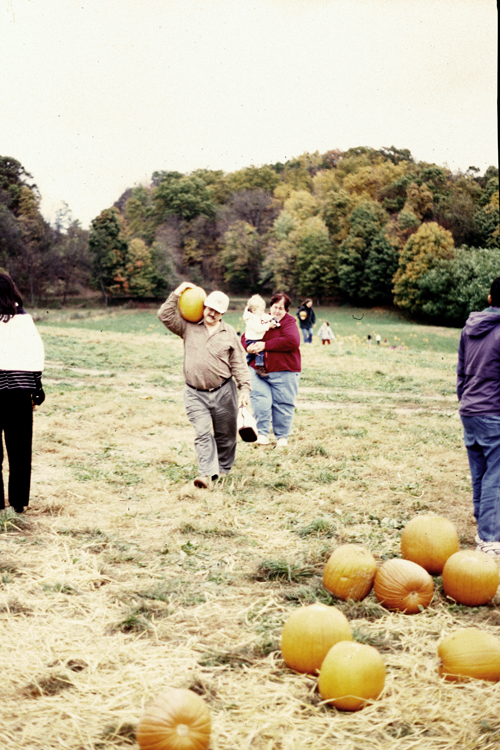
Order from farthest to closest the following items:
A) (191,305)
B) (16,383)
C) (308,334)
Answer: (308,334), (191,305), (16,383)

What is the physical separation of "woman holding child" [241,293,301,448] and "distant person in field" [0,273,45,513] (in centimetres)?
364

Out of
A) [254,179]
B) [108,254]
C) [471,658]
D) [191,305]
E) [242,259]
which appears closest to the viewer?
[471,658]

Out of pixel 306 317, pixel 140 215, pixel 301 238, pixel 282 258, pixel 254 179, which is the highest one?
pixel 254 179

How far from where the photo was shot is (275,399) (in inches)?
379

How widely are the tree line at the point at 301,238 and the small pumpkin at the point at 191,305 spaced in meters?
37.3

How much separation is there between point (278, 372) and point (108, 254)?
58.2m

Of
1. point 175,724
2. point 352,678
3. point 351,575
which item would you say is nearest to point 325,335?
point 351,575

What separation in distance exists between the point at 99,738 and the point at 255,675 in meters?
0.91

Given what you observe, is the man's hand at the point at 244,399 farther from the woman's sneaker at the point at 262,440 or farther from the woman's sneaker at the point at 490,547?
the woman's sneaker at the point at 490,547

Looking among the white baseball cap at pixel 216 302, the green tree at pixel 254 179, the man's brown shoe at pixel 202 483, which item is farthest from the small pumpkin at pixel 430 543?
the green tree at pixel 254 179

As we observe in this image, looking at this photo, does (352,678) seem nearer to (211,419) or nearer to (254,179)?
(211,419)

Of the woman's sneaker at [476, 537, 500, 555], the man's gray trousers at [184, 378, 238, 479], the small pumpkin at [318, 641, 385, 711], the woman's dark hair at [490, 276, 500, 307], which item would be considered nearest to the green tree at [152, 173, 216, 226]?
the man's gray trousers at [184, 378, 238, 479]

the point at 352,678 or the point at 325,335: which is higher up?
the point at 325,335

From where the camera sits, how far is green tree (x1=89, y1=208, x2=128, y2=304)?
63906mm
